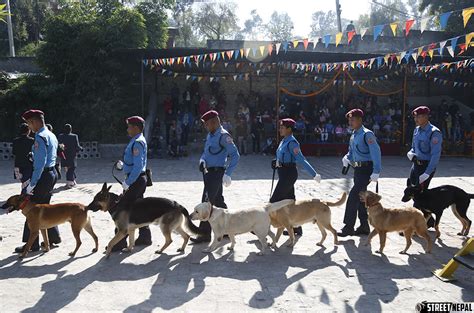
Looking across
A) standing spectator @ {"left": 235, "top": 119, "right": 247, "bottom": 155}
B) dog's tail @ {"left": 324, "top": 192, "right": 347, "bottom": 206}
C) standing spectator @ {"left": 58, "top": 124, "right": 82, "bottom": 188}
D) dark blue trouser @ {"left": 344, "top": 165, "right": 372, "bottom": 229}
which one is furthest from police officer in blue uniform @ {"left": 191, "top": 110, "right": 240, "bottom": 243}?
standing spectator @ {"left": 235, "top": 119, "right": 247, "bottom": 155}

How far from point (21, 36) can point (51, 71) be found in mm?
16727

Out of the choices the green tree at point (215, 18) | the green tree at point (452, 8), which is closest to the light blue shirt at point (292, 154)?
the green tree at point (452, 8)

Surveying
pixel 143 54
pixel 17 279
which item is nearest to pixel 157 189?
pixel 17 279

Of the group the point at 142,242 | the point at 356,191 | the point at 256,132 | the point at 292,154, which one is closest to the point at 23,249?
the point at 142,242

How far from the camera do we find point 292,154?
6434mm

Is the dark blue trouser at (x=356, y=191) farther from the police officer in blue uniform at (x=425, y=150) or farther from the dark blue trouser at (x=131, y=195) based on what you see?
the dark blue trouser at (x=131, y=195)

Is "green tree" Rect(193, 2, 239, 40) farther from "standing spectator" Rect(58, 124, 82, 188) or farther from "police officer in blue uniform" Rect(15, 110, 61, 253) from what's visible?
"police officer in blue uniform" Rect(15, 110, 61, 253)

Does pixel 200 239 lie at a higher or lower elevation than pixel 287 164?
lower

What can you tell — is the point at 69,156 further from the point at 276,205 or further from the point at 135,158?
the point at 276,205

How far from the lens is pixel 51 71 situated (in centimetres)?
1884

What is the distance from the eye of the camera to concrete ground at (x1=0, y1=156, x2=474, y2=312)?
4328 millimetres

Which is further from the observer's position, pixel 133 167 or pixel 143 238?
pixel 143 238

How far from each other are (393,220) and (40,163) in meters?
4.81

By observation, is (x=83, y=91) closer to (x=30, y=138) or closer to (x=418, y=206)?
(x=30, y=138)
